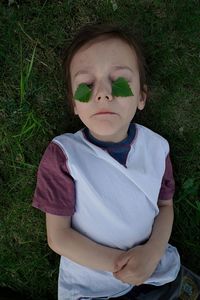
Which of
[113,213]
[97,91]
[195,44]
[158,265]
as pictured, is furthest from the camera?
[195,44]

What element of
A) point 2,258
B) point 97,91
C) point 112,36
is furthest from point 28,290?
point 112,36

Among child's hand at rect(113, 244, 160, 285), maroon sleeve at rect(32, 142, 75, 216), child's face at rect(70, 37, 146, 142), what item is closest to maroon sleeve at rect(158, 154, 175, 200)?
child's hand at rect(113, 244, 160, 285)

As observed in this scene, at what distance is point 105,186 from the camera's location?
2.47 metres

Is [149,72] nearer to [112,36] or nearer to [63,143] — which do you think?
[112,36]

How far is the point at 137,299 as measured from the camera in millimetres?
2547

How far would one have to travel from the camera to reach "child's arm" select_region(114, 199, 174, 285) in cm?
242

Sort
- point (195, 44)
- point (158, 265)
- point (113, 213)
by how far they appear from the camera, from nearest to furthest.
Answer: point (113, 213)
point (158, 265)
point (195, 44)

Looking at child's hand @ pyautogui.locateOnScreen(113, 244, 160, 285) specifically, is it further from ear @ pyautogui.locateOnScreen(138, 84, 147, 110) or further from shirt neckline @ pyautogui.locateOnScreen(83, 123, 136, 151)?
ear @ pyautogui.locateOnScreen(138, 84, 147, 110)

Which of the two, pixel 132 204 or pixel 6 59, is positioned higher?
pixel 6 59

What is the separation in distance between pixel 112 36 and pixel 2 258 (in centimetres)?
153

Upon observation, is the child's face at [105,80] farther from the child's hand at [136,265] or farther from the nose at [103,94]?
the child's hand at [136,265]

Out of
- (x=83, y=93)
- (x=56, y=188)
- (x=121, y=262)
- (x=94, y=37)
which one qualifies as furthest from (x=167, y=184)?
(x=94, y=37)

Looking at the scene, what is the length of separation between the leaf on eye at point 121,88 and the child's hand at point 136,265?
83 centimetres

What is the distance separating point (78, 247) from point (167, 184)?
0.65 metres
